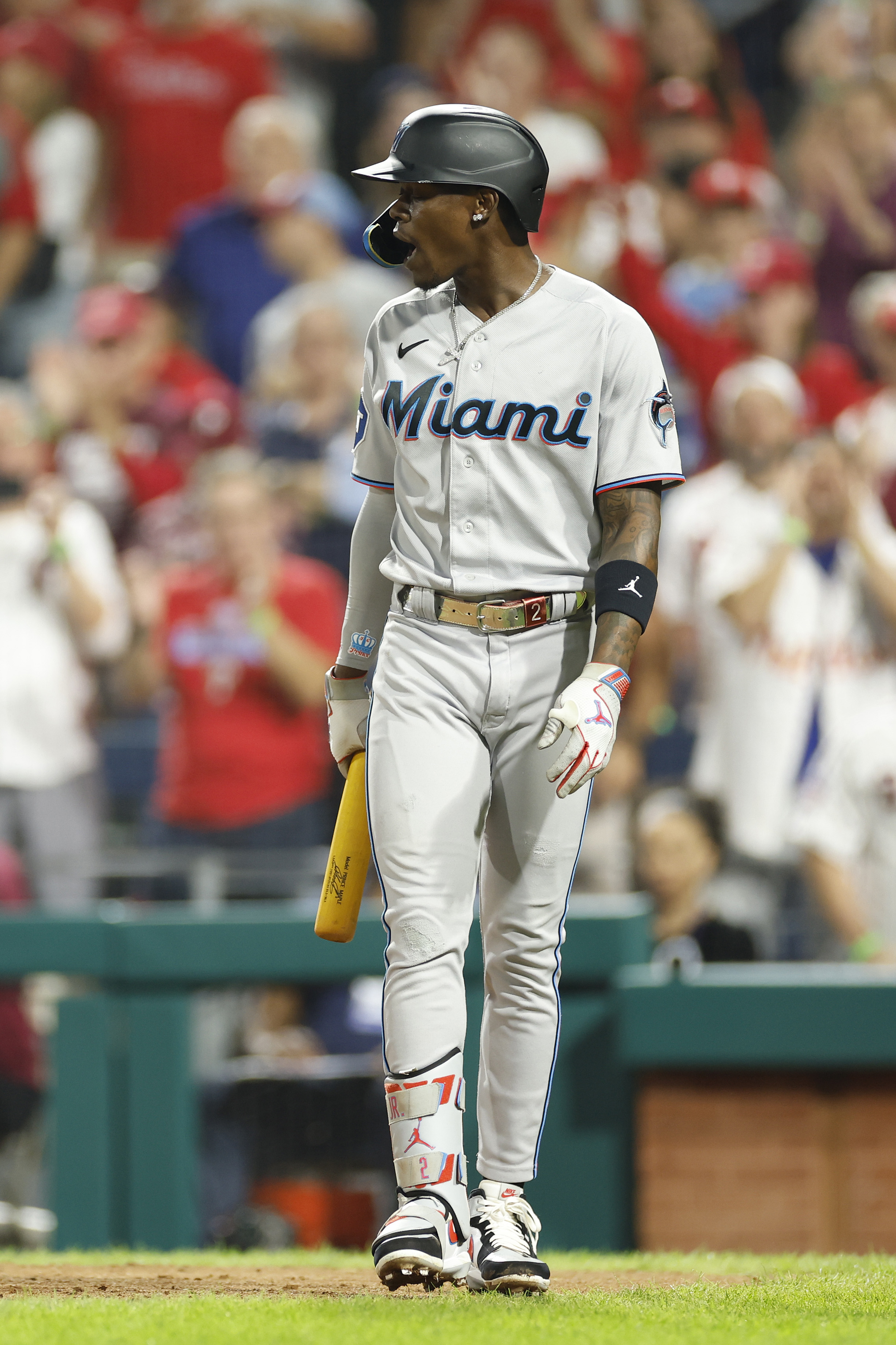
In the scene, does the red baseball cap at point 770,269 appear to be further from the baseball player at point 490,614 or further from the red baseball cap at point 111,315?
the baseball player at point 490,614

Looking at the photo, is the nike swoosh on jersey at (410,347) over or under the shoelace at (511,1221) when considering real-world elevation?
over

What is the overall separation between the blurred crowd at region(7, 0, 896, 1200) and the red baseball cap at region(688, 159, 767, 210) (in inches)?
0.7

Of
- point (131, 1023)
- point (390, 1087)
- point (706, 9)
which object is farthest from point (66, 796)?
point (706, 9)

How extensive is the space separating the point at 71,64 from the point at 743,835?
5.70 meters

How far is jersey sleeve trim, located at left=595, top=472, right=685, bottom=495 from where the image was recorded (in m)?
2.88

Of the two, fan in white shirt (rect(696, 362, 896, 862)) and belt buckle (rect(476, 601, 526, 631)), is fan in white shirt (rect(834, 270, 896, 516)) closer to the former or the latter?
fan in white shirt (rect(696, 362, 896, 862))

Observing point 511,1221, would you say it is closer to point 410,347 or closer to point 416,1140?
point 416,1140

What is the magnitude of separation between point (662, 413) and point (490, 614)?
46 cm

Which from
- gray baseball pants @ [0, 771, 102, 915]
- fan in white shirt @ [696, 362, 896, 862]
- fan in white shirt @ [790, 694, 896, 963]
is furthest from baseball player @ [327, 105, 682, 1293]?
gray baseball pants @ [0, 771, 102, 915]

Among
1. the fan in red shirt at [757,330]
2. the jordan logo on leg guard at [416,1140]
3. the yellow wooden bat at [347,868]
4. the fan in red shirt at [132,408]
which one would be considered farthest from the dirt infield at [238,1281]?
the fan in red shirt at [757,330]

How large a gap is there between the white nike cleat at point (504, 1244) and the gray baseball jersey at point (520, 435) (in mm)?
1001

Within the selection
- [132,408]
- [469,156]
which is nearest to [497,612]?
[469,156]

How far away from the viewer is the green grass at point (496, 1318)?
232 centimetres

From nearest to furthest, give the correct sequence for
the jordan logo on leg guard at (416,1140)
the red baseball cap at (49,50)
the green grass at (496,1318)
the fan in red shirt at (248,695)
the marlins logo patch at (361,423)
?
the green grass at (496,1318) → the jordan logo on leg guard at (416,1140) → the marlins logo patch at (361,423) → the fan in red shirt at (248,695) → the red baseball cap at (49,50)
